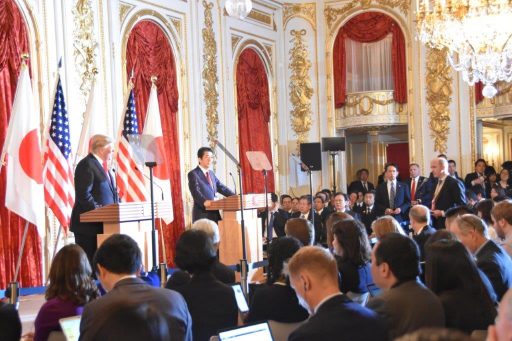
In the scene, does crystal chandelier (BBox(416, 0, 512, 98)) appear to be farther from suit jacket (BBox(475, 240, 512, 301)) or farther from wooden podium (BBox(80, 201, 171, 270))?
suit jacket (BBox(475, 240, 512, 301))

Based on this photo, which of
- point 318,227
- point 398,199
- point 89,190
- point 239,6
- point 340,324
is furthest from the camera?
point 398,199

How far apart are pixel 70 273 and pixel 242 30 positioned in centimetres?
1109

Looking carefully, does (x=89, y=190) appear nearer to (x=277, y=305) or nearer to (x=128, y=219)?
(x=128, y=219)

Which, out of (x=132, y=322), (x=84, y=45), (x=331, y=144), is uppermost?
(x=84, y=45)

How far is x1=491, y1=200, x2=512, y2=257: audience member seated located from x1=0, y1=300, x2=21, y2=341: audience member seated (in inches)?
133

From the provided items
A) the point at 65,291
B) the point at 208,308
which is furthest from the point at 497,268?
the point at 65,291

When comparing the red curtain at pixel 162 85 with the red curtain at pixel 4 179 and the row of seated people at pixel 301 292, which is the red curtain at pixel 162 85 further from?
the row of seated people at pixel 301 292

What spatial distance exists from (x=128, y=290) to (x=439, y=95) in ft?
40.9

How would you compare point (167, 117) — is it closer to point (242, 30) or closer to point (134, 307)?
point (242, 30)

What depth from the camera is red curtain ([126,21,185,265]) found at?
36.5 ft

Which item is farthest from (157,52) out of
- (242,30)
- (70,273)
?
(70,273)

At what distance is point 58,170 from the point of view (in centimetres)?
698

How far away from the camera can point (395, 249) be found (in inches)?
122

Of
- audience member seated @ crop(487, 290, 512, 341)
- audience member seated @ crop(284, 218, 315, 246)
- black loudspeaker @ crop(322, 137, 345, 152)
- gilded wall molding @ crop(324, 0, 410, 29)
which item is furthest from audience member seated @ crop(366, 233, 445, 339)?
gilded wall molding @ crop(324, 0, 410, 29)
